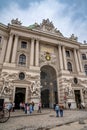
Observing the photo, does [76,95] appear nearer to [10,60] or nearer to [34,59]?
[34,59]

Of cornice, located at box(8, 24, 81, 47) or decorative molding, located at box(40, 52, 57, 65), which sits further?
decorative molding, located at box(40, 52, 57, 65)

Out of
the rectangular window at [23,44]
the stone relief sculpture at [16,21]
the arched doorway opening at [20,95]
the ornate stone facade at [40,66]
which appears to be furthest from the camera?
the rectangular window at [23,44]

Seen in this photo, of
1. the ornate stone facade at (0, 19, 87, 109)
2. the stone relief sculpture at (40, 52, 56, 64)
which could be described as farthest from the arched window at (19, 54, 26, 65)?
the stone relief sculpture at (40, 52, 56, 64)

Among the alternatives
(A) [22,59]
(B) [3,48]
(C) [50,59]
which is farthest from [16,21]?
(C) [50,59]

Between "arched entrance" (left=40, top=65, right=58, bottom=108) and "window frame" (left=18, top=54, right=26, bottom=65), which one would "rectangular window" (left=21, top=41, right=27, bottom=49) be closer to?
"window frame" (left=18, top=54, right=26, bottom=65)

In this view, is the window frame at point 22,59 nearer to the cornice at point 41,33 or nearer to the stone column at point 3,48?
the stone column at point 3,48

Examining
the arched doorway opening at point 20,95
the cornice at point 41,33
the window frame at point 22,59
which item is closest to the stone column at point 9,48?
the cornice at point 41,33

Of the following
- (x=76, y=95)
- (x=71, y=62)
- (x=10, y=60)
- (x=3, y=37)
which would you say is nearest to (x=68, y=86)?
(x=76, y=95)

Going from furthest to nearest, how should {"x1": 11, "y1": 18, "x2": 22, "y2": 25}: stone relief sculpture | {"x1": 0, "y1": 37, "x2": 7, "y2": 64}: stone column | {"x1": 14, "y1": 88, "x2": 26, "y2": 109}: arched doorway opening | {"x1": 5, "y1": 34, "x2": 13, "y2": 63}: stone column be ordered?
{"x1": 11, "y1": 18, "x2": 22, "y2": 25}: stone relief sculpture, {"x1": 0, "y1": 37, "x2": 7, "y2": 64}: stone column, {"x1": 5, "y1": 34, "x2": 13, "y2": 63}: stone column, {"x1": 14, "y1": 88, "x2": 26, "y2": 109}: arched doorway opening

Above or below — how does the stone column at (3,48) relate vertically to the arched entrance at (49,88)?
above

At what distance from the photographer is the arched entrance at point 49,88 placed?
27000 mm

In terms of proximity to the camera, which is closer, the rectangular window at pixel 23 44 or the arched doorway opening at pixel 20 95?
Answer: the arched doorway opening at pixel 20 95

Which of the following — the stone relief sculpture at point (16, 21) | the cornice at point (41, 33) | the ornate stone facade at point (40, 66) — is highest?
the stone relief sculpture at point (16, 21)

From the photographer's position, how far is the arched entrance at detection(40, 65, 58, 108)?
27.0 metres
